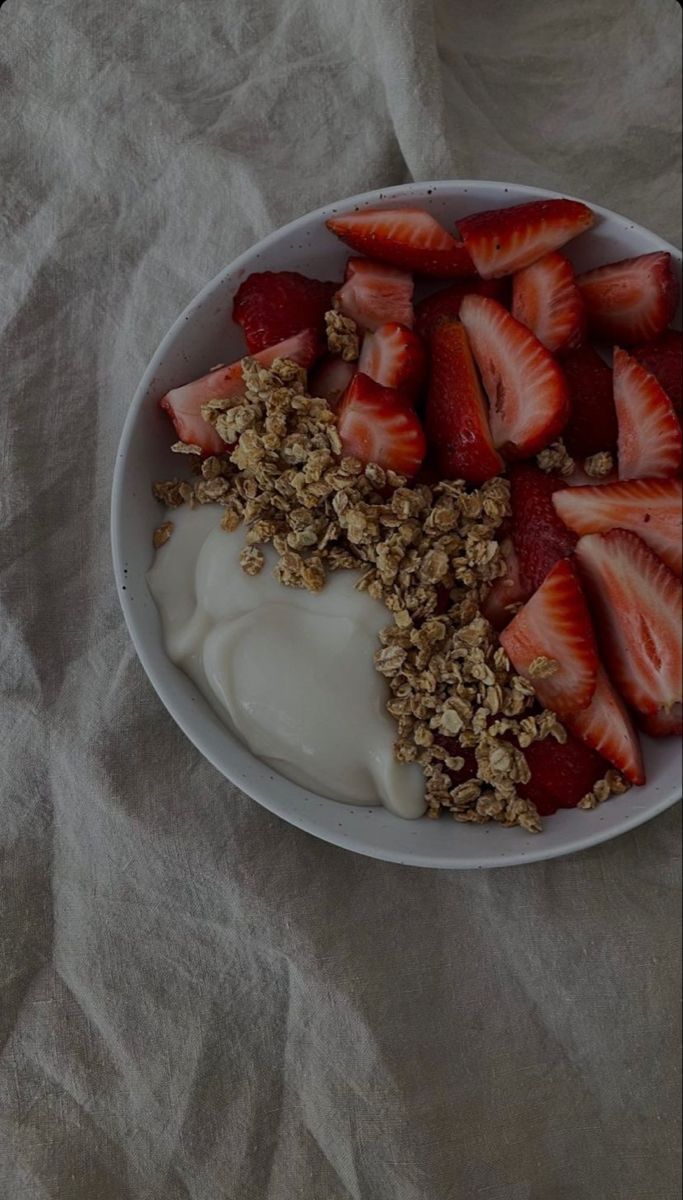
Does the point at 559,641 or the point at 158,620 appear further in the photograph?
the point at 158,620

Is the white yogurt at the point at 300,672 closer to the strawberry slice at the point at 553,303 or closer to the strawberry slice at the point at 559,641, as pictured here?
the strawberry slice at the point at 559,641

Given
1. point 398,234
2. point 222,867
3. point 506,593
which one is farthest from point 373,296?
point 222,867

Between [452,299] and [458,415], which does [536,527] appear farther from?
[452,299]

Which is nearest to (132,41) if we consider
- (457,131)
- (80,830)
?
(457,131)

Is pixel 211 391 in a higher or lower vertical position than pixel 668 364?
higher

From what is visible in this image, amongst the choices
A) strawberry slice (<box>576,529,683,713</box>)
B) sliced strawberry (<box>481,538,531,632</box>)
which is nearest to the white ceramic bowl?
strawberry slice (<box>576,529,683,713</box>)

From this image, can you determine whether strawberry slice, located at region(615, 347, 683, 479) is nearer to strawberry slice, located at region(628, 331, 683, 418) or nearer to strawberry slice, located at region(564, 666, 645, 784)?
strawberry slice, located at region(628, 331, 683, 418)
